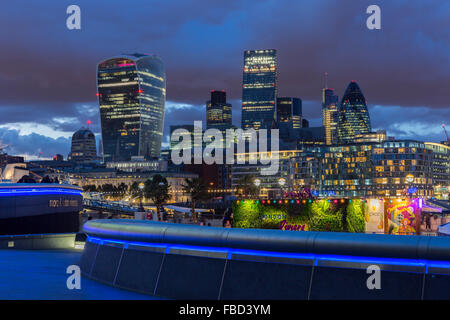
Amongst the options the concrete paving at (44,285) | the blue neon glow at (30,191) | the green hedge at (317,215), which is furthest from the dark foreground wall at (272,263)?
the blue neon glow at (30,191)

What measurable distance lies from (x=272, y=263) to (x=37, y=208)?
1566 inches

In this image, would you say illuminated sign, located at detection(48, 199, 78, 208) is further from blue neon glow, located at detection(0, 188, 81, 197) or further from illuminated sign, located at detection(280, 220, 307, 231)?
illuminated sign, located at detection(280, 220, 307, 231)

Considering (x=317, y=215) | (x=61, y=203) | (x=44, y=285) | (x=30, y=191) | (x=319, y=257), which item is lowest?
(x=44, y=285)

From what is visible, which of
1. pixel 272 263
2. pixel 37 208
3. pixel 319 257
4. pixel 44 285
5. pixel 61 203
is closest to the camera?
pixel 319 257

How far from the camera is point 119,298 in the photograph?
Answer: 20.2 m

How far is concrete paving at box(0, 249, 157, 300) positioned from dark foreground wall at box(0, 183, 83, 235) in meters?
20.2

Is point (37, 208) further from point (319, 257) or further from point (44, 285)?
point (319, 257)

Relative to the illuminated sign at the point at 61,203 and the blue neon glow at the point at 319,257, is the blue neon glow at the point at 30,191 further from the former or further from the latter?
the blue neon glow at the point at 319,257

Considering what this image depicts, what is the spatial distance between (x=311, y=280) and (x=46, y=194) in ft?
138

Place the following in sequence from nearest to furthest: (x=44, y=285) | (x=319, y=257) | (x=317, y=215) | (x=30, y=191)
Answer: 1. (x=319, y=257)
2. (x=44, y=285)
3. (x=317, y=215)
4. (x=30, y=191)

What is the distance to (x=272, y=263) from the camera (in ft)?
60.2

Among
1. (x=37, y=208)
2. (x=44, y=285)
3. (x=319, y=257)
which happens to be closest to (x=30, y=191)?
(x=37, y=208)

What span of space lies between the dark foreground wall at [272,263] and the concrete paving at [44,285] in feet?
2.93
